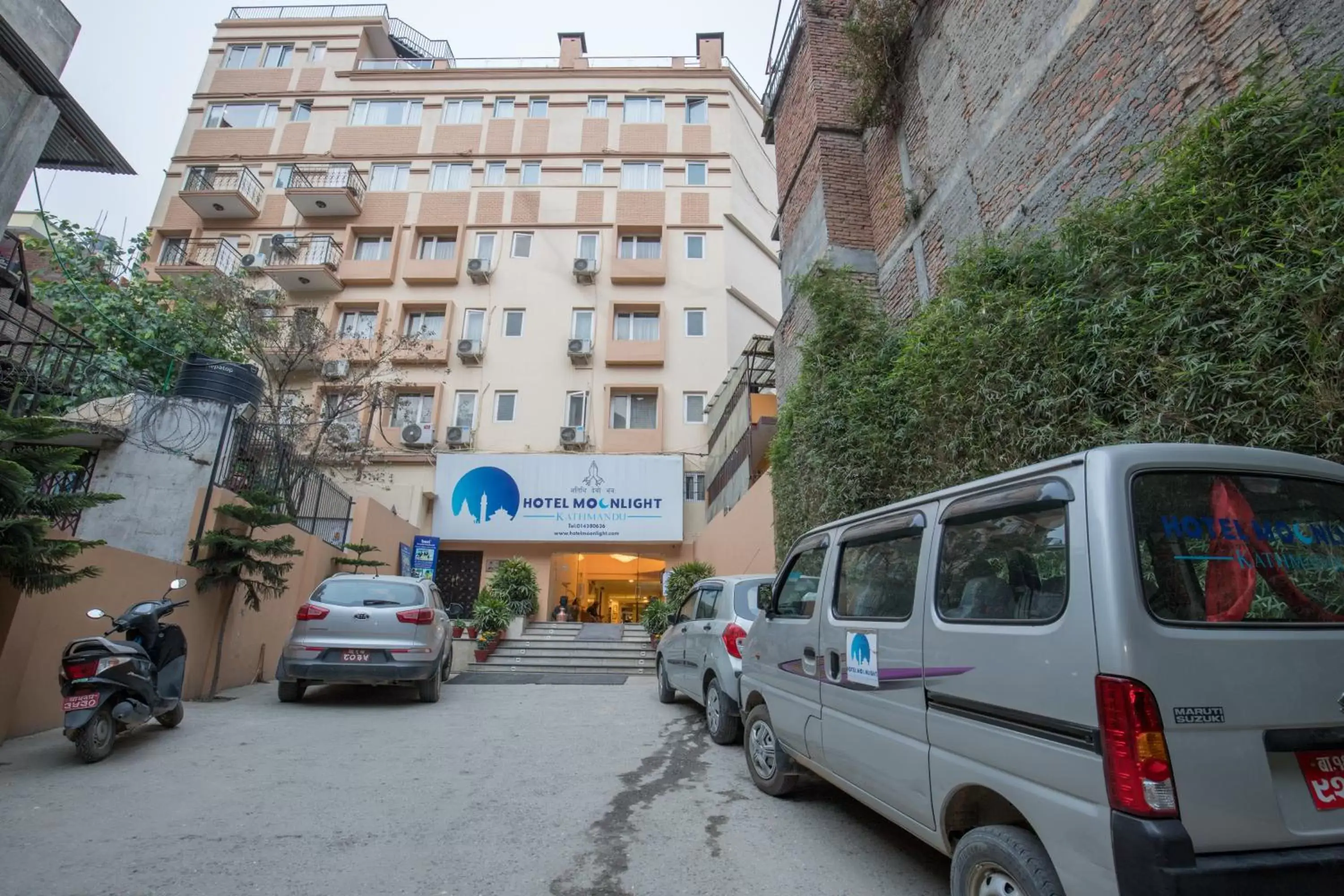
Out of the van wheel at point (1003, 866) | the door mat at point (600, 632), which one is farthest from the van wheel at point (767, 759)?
the door mat at point (600, 632)

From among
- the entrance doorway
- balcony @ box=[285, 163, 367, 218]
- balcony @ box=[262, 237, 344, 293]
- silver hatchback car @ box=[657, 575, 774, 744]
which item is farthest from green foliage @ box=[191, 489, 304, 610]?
balcony @ box=[285, 163, 367, 218]

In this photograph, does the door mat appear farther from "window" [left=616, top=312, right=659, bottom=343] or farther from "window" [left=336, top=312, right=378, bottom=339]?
"window" [left=336, top=312, right=378, bottom=339]

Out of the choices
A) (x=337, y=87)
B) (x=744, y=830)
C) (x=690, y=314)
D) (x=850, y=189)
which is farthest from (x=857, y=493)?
(x=337, y=87)

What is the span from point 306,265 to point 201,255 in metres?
4.68

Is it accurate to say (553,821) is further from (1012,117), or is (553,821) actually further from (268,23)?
(268,23)

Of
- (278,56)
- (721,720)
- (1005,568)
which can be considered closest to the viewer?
(1005,568)

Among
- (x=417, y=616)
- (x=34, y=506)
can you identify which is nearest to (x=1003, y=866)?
(x=34, y=506)

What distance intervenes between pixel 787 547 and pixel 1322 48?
708 cm

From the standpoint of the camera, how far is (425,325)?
876 inches

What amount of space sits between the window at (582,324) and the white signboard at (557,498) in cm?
465

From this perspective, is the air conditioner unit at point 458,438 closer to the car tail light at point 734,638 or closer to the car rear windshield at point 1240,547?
the car tail light at point 734,638

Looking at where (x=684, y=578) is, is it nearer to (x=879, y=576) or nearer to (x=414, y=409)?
(x=414, y=409)

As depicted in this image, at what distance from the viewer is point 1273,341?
10.2 feet

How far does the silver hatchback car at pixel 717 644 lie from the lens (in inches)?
220
